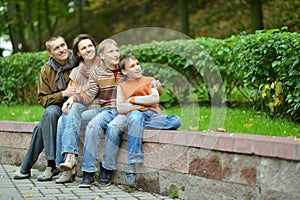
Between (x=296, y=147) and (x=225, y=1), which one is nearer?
(x=296, y=147)

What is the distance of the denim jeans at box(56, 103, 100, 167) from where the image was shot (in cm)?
540

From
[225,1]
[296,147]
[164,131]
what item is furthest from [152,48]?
Answer: [225,1]

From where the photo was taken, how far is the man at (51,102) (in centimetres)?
568

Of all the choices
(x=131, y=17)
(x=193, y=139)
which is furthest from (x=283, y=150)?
(x=131, y=17)

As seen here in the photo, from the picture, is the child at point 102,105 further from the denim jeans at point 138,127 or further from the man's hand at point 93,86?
the denim jeans at point 138,127

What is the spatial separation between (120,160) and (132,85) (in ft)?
2.38

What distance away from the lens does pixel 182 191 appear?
480 centimetres

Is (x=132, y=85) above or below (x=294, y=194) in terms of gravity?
above

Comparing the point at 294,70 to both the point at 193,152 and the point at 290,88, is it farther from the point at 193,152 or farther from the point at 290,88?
the point at 193,152

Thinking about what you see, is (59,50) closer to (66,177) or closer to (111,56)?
(111,56)

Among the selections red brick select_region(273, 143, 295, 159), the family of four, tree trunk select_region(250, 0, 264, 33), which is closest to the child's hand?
the family of four

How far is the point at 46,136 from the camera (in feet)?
18.6

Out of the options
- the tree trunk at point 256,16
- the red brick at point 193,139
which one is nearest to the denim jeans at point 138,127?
the red brick at point 193,139

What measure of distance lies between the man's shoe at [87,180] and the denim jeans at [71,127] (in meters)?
0.25
